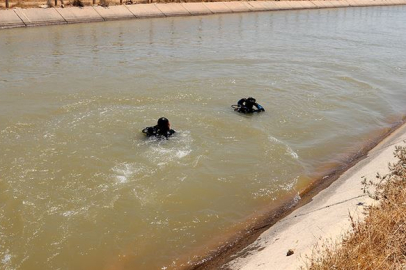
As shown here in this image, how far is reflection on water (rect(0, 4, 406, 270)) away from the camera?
7238 mm

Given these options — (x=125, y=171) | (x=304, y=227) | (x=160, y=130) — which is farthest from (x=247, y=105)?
(x=304, y=227)

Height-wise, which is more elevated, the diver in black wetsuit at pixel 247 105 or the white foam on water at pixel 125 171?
the diver in black wetsuit at pixel 247 105

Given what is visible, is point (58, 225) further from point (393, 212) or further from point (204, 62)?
point (204, 62)

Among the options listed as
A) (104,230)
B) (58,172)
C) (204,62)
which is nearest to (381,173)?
(104,230)

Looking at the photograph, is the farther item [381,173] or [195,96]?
[195,96]

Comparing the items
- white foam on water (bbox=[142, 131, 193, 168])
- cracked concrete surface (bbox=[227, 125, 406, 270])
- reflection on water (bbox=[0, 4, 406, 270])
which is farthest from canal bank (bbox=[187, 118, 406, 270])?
white foam on water (bbox=[142, 131, 193, 168])

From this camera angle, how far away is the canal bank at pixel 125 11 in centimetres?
3019

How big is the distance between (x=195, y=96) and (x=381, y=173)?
833cm

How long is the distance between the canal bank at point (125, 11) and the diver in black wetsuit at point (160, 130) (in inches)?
911

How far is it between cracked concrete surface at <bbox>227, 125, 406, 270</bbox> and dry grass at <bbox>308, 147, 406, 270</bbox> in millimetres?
253

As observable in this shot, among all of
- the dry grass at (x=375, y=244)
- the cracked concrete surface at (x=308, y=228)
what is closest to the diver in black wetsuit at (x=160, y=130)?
the cracked concrete surface at (x=308, y=228)

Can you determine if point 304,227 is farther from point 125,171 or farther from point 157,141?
point 157,141

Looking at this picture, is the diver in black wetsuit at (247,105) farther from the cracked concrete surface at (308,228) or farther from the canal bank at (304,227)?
the cracked concrete surface at (308,228)

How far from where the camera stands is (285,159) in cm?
1034
